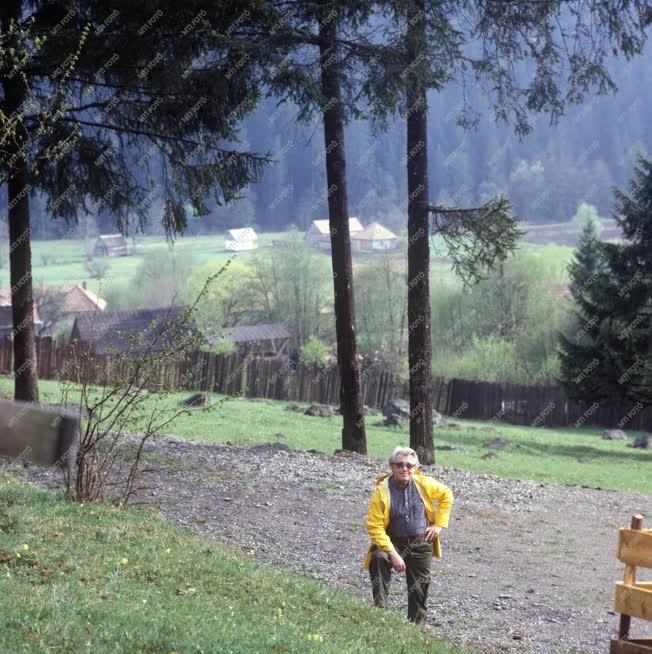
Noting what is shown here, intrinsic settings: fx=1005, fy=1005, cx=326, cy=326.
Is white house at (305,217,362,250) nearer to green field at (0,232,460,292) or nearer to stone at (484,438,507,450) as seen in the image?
green field at (0,232,460,292)

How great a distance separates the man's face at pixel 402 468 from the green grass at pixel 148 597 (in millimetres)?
974

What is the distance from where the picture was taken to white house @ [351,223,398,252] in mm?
90762

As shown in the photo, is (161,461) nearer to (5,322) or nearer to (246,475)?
(246,475)

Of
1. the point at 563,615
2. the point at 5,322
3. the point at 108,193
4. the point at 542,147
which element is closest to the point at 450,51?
the point at 108,193

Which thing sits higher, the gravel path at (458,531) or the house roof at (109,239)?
the house roof at (109,239)

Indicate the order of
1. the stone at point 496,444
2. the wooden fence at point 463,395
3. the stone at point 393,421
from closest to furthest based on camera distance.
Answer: the stone at point 496,444, the stone at point 393,421, the wooden fence at point 463,395

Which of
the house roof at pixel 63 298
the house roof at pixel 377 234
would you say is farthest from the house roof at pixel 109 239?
the house roof at pixel 377 234

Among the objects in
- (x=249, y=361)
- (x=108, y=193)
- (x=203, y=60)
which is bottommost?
(x=249, y=361)

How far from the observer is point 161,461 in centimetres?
1409

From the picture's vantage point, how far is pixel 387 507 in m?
7.38

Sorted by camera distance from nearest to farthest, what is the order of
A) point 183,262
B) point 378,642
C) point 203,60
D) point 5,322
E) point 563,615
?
point 378,642, point 563,615, point 203,60, point 5,322, point 183,262

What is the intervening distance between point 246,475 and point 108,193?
516cm

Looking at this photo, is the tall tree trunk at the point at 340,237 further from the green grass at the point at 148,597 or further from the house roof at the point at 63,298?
the house roof at the point at 63,298

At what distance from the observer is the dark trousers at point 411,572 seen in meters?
7.38
